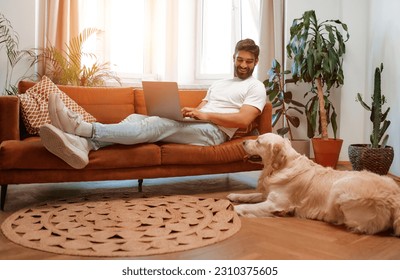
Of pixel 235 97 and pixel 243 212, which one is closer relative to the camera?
pixel 243 212

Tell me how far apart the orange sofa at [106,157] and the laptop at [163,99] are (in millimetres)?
215

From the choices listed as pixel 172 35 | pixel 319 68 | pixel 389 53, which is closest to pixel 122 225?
pixel 319 68

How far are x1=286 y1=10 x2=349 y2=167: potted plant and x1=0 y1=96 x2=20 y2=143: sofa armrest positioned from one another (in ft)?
9.52

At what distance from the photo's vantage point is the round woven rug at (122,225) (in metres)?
1.78

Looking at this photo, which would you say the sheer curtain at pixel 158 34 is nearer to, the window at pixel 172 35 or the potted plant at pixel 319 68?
the window at pixel 172 35

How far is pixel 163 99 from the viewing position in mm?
2648

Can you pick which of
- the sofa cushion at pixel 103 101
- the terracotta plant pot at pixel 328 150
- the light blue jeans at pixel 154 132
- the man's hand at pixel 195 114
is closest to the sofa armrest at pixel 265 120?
the light blue jeans at pixel 154 132

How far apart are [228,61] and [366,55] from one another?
1.78 metres

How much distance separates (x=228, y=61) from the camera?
5.41 m

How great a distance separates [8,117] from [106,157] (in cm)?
71

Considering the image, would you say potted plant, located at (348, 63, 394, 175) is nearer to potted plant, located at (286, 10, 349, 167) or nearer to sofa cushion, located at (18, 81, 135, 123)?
potted plant, located at (286, 10, 349, 167)

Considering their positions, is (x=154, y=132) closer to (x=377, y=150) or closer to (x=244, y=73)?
(x=244, y=73)
